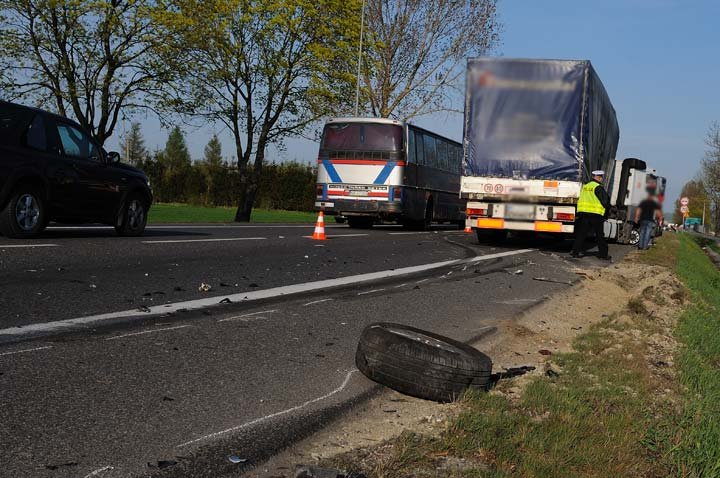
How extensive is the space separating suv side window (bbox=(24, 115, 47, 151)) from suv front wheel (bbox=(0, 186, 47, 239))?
585 mm

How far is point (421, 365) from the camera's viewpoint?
13.5 ft

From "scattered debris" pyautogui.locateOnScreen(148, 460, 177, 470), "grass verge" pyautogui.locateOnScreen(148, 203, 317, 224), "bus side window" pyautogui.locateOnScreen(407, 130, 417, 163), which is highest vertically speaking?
"bus side window" pyautogui.locateOnScreen(407, 130, 417, 163)

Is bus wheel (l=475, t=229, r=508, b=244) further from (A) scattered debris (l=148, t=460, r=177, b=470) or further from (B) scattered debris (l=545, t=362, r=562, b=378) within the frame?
(A) scattered debris (l=148, t=460, r=177, b=470)

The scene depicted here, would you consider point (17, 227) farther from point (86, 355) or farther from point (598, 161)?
point (598, 161)

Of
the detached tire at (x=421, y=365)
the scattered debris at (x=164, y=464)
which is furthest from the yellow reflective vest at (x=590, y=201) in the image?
Result: the scattered debris at (x=164, y=464)

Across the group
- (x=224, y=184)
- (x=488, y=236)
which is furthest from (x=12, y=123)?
(x=224, y=184)

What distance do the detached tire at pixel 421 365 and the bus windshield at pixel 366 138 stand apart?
18155 millimetres

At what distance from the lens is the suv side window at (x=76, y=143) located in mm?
10914

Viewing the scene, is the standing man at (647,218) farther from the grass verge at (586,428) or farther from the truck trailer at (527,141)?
the grass verge at (586,428)

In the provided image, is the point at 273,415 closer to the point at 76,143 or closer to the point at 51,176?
the point at 51,176

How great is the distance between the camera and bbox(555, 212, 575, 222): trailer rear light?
15430mm

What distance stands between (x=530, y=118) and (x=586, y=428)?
A: 41.3 ft

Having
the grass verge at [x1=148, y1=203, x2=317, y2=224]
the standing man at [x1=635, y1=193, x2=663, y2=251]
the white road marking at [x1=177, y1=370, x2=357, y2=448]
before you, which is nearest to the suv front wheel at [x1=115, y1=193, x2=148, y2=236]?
the grass verge at [x1=148, y1=203, x2=317, y2=224]

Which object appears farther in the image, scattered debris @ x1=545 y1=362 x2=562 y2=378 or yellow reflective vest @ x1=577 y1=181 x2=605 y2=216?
yellow reflective vest @ x1=577 y1=181 x2=605 y2=216
